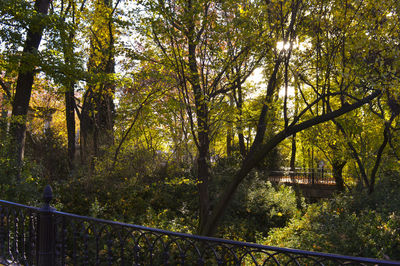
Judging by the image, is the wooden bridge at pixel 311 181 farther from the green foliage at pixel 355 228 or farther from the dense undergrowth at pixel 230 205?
the green foliage at pixel 355 228

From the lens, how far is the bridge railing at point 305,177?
18.2 meters

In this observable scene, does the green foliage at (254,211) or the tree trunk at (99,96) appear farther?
the tree trunk at (99,96)

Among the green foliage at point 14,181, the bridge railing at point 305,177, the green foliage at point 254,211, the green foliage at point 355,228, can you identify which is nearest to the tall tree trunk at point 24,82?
the green foliage at point 14,181

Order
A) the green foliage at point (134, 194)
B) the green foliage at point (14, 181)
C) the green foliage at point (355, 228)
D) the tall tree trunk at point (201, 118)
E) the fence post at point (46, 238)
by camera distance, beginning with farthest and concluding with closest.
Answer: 1. the green foliage at point (134, 194)
2. the green foliage at point (14, 181)
3. the tall tree trunk at point (201, 118)
4. the green foliage at point (355, 228)
5. the fence post at point (46, 238)

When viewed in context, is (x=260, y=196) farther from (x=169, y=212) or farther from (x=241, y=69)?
(x=241, y=69)

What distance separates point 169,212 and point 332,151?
5940 millimetres

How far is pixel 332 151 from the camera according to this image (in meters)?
11.4

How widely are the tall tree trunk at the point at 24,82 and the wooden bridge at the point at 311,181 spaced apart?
12038 millimetres

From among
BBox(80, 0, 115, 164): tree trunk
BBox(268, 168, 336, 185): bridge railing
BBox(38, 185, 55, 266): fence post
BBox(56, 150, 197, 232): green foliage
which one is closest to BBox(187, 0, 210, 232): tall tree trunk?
BBox(56, 150, 197, 232): green foliage

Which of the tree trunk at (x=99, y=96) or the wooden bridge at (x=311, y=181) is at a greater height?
the tree trunk at (x=99, y=96)

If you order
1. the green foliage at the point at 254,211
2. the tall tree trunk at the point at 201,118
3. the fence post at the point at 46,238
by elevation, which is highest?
the tall tree trunk at the point at 201,118

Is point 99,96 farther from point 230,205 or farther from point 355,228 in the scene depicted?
point 355,228

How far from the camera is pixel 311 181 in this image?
18.5 m

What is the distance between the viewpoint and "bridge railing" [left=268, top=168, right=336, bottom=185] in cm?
1819
